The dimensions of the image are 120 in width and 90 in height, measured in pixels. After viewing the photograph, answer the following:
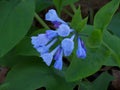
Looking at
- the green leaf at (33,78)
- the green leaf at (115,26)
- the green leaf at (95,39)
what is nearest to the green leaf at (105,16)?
the green leaf at (95,39)

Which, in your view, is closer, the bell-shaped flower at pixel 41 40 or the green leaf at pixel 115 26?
the bell-shaped flower at pixel 41 40

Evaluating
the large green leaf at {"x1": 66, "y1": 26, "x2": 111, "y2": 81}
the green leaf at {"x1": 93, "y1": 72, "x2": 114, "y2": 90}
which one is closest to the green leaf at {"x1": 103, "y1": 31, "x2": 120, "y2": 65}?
the large green leaf at {"x1": 66, "y1": 26, "x2": 111, "y2": 81}

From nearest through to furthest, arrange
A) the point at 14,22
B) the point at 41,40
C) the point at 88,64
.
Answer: the point at 41,40 → the point at 88,64 → the point at 14,22

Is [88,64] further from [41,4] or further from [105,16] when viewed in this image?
[41,4]

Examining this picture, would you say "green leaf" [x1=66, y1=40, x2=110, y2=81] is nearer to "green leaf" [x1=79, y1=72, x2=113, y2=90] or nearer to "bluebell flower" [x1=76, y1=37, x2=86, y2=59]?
"bluebell flower" [x1=76, y1=37, x2=86, y2=59]

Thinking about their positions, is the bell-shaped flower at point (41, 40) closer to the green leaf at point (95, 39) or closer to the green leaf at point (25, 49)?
the green leaf at point (95, 39)

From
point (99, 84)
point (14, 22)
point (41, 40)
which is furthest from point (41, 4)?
point (41, 40)

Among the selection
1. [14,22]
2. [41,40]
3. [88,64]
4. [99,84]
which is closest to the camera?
[41,40]
